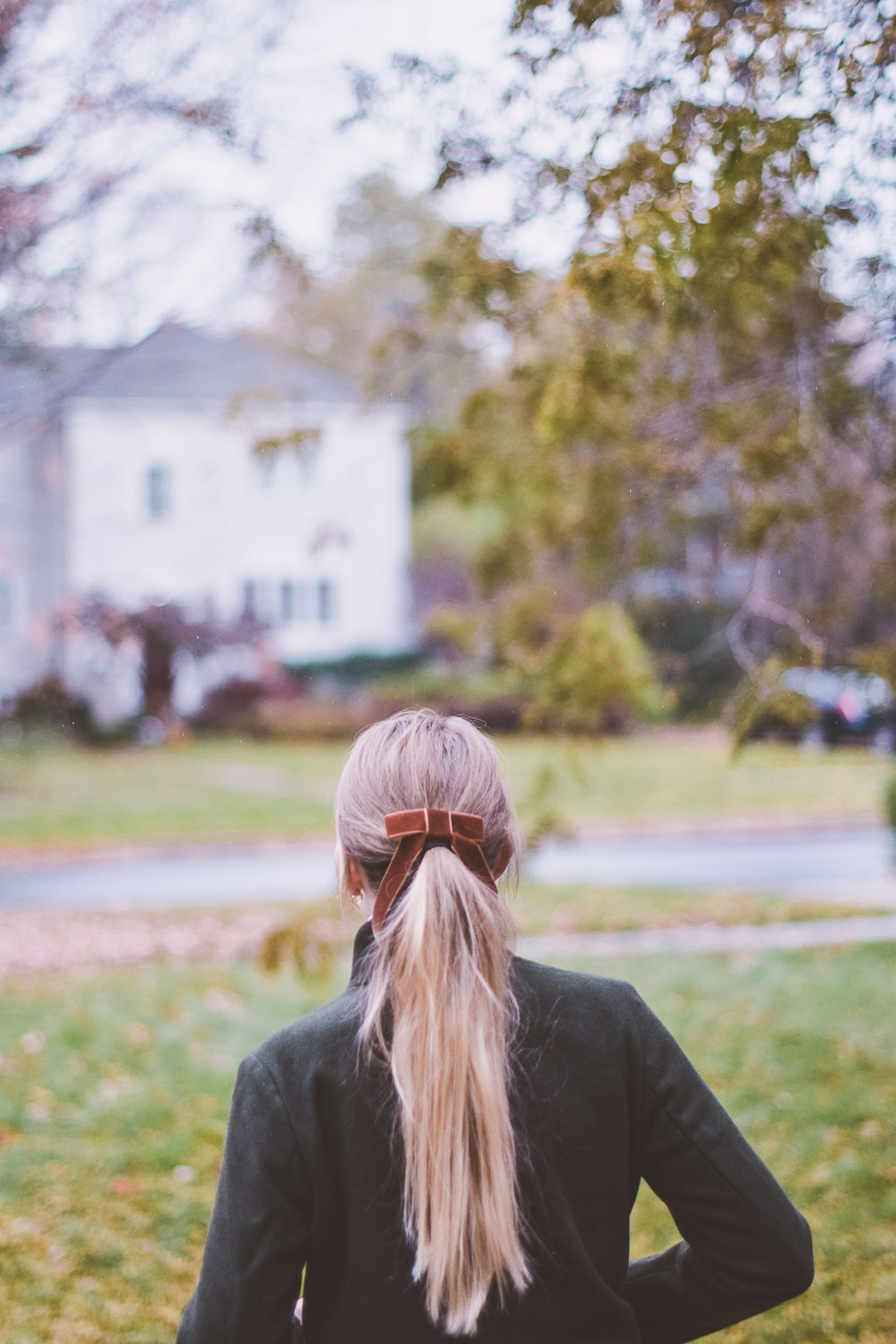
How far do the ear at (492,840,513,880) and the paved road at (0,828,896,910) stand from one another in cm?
845

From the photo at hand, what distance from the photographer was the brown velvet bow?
152 cm

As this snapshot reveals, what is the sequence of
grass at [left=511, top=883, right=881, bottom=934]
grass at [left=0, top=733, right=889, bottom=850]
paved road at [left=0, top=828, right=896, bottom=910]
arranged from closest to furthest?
grass at [left=511, top=883, right=881, bottom=934]
paved road at [left=0, top=828, right=896, bottom=910]
grass at [left=0, top=733, right=889, bottom=850]

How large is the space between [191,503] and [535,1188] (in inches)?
790

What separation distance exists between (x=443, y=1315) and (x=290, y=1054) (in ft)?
1.26

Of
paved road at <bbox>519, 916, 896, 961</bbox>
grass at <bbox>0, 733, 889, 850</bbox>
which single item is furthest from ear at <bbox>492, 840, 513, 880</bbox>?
grass at <bbox>0, 733, 889, 850</bbox>

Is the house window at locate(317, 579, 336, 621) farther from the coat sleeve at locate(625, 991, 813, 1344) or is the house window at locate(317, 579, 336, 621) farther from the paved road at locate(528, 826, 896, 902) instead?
the coat sleeve at locate(625, 991, 813, 1344)

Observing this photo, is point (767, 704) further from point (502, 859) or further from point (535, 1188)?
point (535, 1188)

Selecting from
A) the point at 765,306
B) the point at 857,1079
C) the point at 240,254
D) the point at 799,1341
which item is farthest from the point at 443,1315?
the point at 240,254

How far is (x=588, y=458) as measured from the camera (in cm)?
615

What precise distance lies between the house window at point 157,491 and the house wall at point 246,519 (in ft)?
0.11

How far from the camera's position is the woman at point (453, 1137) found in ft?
4.87

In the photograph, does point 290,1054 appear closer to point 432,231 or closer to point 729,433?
point 729,433

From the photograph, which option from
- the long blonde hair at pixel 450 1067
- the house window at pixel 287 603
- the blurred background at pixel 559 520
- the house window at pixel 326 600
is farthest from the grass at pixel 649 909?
the house window at pixel 326 600

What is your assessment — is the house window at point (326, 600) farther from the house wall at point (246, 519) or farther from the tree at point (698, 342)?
the tree at point (698, 342)
